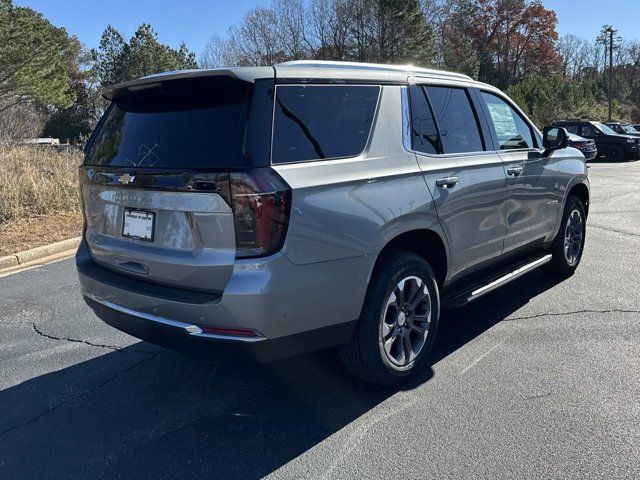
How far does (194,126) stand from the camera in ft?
9.34

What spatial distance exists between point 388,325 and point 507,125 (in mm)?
2365

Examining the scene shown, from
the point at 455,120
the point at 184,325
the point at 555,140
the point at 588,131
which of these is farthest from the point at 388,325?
the point at 588,131

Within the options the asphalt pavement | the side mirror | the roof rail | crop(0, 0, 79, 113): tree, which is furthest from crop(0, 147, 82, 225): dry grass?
crop(0, 0, 79, 113): tree

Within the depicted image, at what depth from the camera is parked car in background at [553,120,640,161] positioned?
74.0 ft

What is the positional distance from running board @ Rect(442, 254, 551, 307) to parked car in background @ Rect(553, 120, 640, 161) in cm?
2063

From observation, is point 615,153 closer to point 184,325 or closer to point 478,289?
point 478,289

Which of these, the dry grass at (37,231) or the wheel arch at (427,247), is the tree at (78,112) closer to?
the dry grass at (37,231)

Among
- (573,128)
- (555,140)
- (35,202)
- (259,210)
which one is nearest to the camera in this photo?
(259,210)

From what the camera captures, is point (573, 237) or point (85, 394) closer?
point (85, 394)

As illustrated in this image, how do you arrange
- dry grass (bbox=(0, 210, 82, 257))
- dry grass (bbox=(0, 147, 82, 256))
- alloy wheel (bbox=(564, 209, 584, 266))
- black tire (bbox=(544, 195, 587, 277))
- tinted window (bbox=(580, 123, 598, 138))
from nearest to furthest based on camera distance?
black tire (bbox=(544, 195, 587, 277)) → alloy wheel (bbox=(564, 209, 584, 266)) → dry grass (bbox=(0, 210, 82, 257)) → dry grass (bbox=(0, 147, 82, 256)) → tinted window (bbox=(580, 123, 598, 138))

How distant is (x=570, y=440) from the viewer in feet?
9.09

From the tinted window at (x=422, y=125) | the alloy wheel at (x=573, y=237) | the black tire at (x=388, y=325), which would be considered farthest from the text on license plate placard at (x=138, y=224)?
the alloy wheel at (x=573, y=237)

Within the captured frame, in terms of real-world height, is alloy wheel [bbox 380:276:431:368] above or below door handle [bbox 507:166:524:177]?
below

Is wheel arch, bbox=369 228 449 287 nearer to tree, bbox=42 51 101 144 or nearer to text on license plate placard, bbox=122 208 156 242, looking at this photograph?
text on license plate placard, bbox=122 208 156 242
